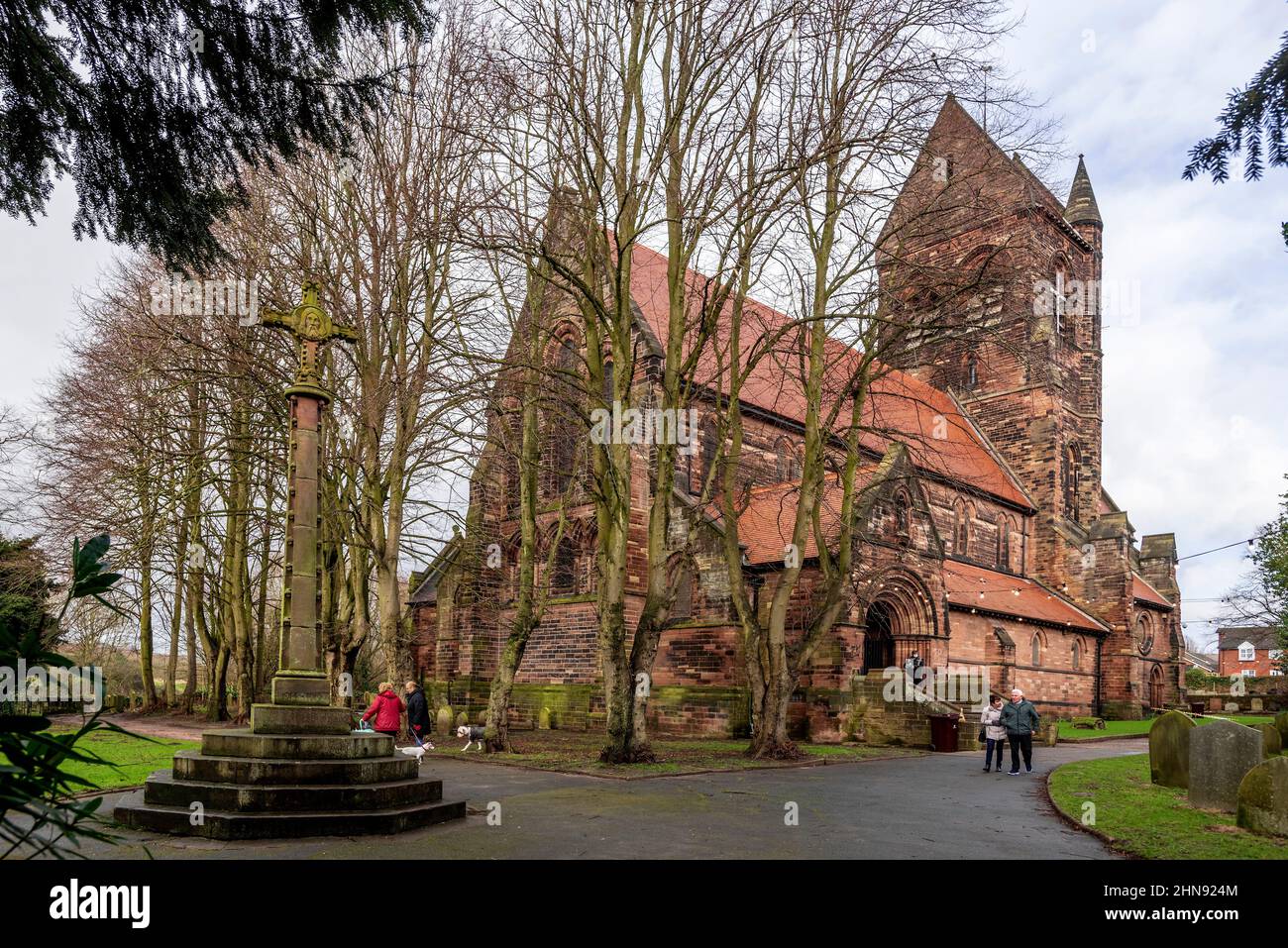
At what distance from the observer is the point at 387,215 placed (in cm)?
1806

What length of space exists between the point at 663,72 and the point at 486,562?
14852 mm

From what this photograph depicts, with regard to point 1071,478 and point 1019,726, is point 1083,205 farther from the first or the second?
point 1019,726

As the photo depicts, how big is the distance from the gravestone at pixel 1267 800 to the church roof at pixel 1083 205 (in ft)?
126

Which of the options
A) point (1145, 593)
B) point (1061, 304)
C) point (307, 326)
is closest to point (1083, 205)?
point (1061, 304)

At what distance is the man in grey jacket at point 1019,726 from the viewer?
1700 centimetres

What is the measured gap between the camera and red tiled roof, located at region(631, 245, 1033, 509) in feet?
81.1

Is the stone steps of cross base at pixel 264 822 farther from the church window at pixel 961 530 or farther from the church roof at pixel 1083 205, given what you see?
the church roof at pixel 1083 205

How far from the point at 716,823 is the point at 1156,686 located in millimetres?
38372

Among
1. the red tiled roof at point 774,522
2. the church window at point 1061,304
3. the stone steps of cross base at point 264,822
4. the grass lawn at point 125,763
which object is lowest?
the grass lawn at point 125,763

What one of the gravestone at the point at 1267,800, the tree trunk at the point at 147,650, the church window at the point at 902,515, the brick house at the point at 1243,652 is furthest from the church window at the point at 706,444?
the brick house at the point at 1243,652

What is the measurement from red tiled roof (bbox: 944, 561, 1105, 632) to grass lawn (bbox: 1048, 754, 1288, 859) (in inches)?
568

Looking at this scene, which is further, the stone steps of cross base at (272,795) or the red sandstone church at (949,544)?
the red sandstone church at (949,544)

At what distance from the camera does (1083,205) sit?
42719 mm
